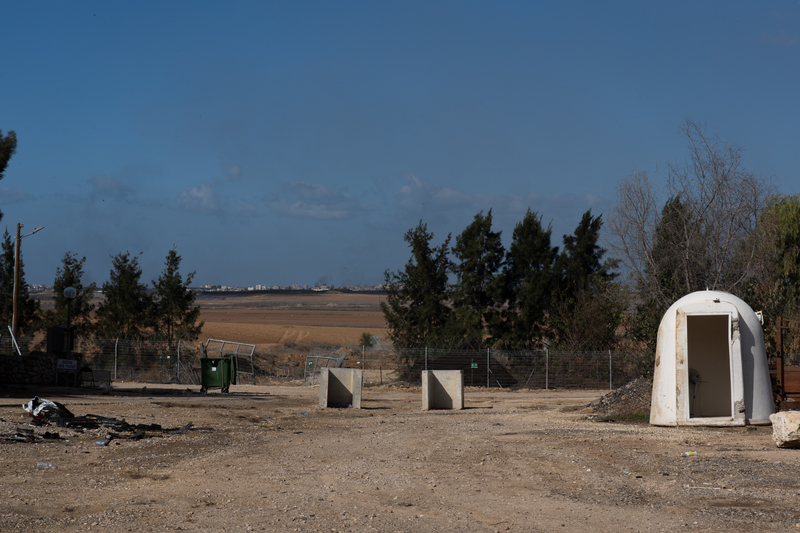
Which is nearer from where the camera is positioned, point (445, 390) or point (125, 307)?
point (445, 390)

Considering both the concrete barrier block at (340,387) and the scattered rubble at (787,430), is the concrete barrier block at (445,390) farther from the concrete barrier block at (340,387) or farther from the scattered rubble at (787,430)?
the scattered rubble at (787,430)

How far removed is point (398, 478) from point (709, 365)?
35.5 feet

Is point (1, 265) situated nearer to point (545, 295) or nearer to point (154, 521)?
point (545, 295)

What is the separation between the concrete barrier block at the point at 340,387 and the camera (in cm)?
2058

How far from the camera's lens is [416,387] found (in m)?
34.3

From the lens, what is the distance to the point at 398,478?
9.18 meters

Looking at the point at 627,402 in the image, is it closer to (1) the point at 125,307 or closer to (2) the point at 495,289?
(2) the point at 495,289

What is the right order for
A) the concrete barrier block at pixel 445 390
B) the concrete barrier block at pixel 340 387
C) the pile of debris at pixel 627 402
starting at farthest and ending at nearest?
the concrete barrier block at pixel 445 390, the concrete barrier block at pixel 340 387, the pile of debris at pixel 627 402

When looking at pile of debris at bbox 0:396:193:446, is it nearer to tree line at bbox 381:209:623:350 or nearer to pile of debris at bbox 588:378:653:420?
pile of debris at bbox 588:378:653:420

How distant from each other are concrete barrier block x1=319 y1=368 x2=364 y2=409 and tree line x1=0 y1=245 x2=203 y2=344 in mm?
24623

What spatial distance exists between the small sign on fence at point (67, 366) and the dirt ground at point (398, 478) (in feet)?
34.2

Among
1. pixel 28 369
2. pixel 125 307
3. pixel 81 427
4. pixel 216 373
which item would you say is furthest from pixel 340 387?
pixel 125 307

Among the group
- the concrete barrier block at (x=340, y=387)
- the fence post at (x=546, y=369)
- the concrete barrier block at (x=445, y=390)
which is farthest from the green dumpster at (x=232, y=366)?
the fence post at (x=546, y=369)

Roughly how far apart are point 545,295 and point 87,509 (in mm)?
35197
